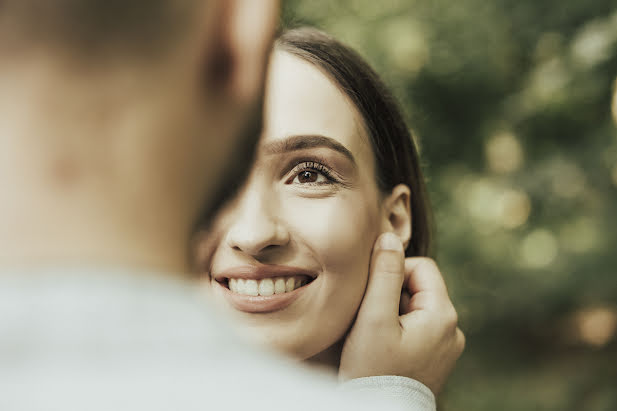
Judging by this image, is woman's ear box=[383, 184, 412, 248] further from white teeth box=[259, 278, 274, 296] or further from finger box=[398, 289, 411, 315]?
white teeth box=[259, 278, 274, 296]

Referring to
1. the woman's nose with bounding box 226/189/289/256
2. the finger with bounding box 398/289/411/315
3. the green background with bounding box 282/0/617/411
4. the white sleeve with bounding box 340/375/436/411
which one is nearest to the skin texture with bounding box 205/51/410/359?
the woman's nose with bounding box 226/189/289/256

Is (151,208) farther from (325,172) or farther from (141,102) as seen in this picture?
(325,172)

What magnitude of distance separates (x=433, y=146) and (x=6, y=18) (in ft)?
16.0

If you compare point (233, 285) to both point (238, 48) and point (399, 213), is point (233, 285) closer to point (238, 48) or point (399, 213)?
point (399, 213)

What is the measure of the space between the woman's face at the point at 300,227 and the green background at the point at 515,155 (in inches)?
106

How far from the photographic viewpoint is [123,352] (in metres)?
0.54

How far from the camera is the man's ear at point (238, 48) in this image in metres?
0.61

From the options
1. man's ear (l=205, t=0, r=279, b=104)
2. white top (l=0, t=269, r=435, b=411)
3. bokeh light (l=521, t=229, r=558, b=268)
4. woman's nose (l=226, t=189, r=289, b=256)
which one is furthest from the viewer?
bokeh light (l=521, t=229, r=558, b=268)

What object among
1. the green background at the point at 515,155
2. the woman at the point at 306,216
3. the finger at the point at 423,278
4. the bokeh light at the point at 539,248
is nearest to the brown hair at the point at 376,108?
the woman at the point at 306,216

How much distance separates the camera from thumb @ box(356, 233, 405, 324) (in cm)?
141

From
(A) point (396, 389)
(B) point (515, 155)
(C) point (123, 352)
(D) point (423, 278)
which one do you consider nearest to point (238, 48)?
(C) point (123, 352)

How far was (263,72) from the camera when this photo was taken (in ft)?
2.14

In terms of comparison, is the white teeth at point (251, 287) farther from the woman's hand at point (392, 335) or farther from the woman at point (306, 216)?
the woman's hand at point (392, 335)

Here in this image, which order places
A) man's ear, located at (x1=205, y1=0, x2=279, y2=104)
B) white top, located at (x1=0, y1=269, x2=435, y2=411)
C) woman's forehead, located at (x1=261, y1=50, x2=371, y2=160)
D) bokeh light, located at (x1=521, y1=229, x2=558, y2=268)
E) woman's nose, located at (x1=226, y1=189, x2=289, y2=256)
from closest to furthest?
white top, located at (x1=0, y1=269, x2=435, y2=411) < man's ear, located at (x1=205, y1=0, x2=279, y2=104) < woman's nose, located at (x1=226, y1=189, x2=289, y2=256) < woman's forehead, located at (x1=261, y1=50, x2=371, y2=160) < bokeh light, located at (x1=521, y1=229, x2=558, y2=268)
